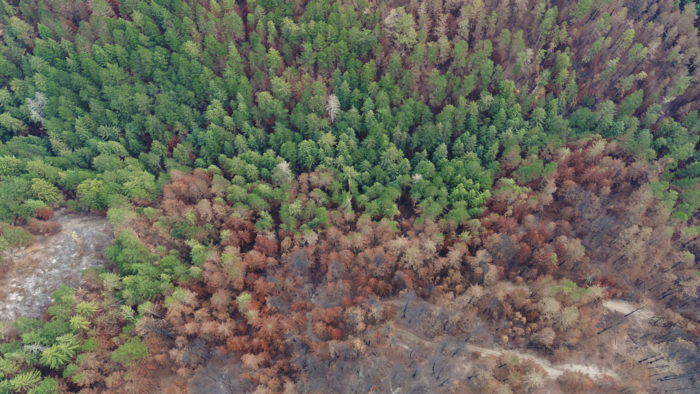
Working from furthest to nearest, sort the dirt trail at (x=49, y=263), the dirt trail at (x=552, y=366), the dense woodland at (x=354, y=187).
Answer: the dirt trail at (x=49, y=263) → the dirt trail at (x=552, y=366) → the dense woodland at (x=354, y=187)

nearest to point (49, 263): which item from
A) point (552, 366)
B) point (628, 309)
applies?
point (552, 366)

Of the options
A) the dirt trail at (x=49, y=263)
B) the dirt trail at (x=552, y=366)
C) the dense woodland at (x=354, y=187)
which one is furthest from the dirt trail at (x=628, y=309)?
the dirt trail at (x=49, y=263)

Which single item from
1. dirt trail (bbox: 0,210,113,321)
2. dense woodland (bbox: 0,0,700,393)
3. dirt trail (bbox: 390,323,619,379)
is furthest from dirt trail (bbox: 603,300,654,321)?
dirt trail (bbox: 0,210,113,321)

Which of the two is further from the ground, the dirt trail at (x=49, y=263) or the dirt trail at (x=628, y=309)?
the dirt trail at (x=49, y=263)

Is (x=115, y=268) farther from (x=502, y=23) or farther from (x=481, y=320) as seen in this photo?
(x=502, y=23)

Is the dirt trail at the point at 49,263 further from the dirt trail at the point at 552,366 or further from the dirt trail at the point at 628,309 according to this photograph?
the dirt trail at the point at 628,309

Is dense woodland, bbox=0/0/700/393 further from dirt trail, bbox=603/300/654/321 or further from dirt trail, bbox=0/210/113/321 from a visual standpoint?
dirt trail, bbox=0/210/113/321
